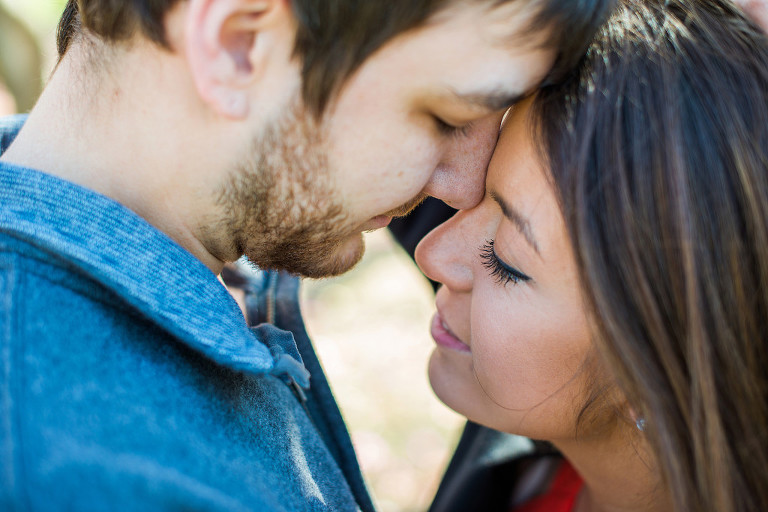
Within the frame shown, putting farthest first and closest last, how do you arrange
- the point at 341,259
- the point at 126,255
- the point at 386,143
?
the point at 341,259, the point at 386,143, the point at 126,255

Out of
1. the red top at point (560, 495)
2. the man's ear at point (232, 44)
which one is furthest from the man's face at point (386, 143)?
the red top at point (560, 495)

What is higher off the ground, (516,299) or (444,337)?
(516,299)

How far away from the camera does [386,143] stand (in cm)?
155

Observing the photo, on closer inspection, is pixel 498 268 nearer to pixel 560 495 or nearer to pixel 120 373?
pixel 120 373

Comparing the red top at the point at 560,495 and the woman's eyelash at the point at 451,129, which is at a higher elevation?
the woman's eyelash at the point at 451,129

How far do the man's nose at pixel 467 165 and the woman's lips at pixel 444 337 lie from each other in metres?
0.47

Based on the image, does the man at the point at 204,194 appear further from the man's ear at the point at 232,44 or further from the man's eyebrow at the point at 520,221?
the man's eyebrow at the point at 520,221

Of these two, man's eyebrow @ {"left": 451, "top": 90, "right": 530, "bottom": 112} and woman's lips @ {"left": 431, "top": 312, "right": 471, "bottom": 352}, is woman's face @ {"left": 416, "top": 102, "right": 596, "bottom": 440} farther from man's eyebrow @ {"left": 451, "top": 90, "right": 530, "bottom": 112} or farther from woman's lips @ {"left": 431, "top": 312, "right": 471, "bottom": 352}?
man's eyebrow @ {"left": 451, "top": 90, "right": 530, "bottom": 112}

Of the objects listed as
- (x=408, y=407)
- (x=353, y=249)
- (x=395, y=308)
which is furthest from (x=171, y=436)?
(x=395, y=308)

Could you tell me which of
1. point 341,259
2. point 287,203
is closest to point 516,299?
point 341,259

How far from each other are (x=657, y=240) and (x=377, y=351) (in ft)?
12.1

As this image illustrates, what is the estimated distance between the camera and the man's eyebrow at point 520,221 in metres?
1.58

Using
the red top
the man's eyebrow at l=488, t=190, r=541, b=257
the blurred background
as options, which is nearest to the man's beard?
the man's eyebrow at l=488, t=190, r=541, b=257

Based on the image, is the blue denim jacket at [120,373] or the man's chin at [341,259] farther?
the man's chin at [341,259]
